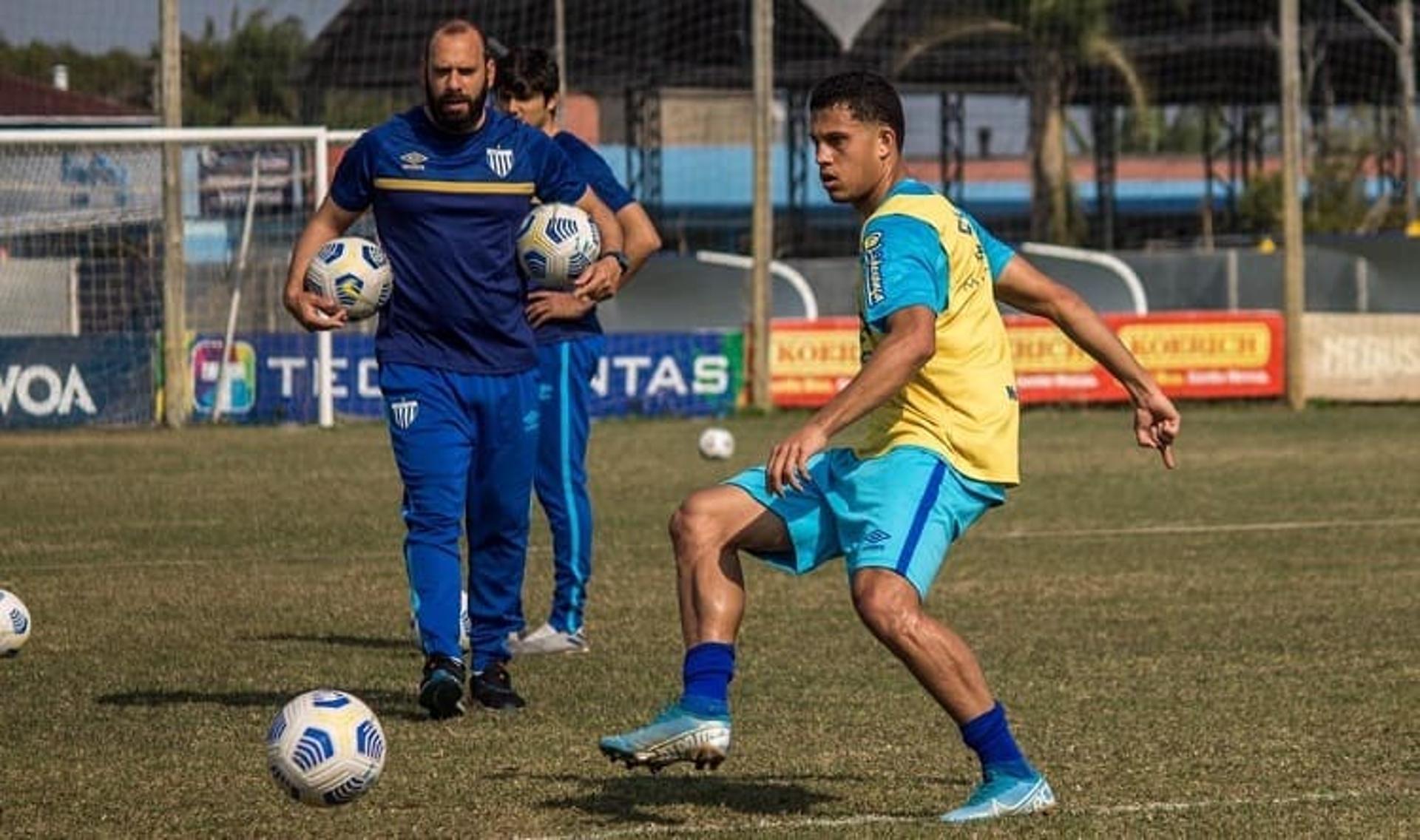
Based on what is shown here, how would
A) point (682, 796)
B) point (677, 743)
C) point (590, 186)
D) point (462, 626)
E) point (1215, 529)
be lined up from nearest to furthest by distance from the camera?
point (677, 743)
point (682, 796)
point (462, 626)
point (590, 186)
point (1215, 529)

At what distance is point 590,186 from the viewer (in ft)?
31.2

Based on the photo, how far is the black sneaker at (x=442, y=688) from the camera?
8.28 m

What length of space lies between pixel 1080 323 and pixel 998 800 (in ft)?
4.23

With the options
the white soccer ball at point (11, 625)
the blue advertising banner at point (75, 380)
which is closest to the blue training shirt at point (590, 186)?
the white soccer ball at point (11, 625)

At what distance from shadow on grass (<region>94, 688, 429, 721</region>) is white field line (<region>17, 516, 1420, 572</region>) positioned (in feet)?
15.3

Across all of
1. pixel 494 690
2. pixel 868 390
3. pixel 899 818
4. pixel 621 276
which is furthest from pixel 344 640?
pixel 868 390

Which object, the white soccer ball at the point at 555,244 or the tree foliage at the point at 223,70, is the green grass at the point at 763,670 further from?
the tree foliage at the point at 223,70

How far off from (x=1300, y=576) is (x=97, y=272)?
14.6 m

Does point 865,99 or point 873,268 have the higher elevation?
point 865,99

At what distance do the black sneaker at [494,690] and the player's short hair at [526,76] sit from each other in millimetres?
2442

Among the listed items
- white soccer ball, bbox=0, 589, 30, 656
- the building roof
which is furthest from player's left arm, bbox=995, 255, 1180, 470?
the building roof

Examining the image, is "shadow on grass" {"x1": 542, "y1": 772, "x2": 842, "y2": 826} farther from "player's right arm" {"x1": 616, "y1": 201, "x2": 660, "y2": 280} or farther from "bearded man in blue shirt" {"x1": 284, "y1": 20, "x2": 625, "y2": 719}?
"player's right arm" {"x1": 616, "y1": 201, "x2": 660, "y2": 280}

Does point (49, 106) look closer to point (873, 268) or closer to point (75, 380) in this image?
point (75, 380)

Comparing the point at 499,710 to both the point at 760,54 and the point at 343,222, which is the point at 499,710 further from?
the point at 760,54
